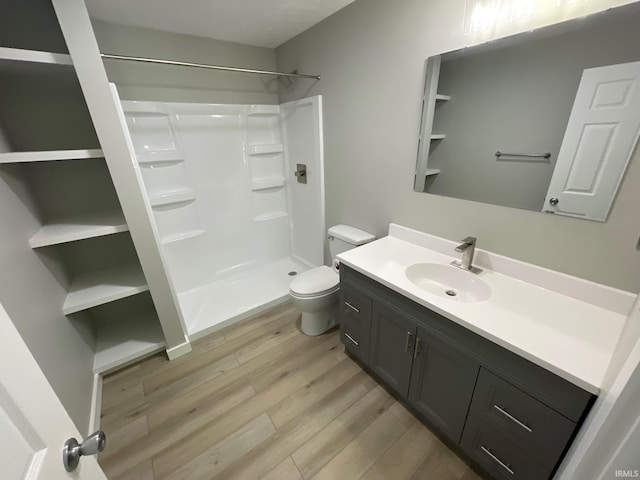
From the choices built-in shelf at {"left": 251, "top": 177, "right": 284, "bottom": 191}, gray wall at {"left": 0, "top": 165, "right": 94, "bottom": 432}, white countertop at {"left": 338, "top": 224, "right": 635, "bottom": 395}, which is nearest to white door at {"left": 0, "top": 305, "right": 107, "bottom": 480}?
gray wall at {"left": 0, "top": 165, "right": 94, "bottom": 432}

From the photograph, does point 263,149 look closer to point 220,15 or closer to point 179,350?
point 220,15

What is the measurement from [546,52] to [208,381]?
96.3 inches

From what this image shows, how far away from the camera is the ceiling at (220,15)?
5.11 ft

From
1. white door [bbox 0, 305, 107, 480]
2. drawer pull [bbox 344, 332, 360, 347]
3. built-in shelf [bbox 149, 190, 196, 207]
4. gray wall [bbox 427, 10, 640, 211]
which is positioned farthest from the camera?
built-in shelf [bbox 149, 190, 196, 207]

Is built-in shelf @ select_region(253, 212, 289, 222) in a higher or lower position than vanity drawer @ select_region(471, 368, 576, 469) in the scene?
higher

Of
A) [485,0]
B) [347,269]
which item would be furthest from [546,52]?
[347,269]

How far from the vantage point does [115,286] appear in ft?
5.53

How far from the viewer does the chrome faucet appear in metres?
1.31

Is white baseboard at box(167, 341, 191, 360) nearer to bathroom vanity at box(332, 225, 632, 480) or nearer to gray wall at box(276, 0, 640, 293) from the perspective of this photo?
bathroom vanity at box(332, 225, 632, 480)

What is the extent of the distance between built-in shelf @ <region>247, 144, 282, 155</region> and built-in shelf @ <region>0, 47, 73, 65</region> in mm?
1430

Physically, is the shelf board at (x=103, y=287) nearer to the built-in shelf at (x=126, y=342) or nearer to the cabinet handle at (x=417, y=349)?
the built-in shelf at (x=126, y=342)

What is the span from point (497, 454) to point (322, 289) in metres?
1.19

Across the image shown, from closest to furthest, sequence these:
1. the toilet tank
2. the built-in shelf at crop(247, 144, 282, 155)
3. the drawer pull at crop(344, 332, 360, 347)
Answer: the drawer pull at crop(344, 332, 360, 347), the toilet tank, the built-in shelf at crop(247, 144, 282, 155)

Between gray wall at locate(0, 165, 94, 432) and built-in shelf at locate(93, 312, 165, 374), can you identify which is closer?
gray wall at locate(0, 165, 94, 432)
